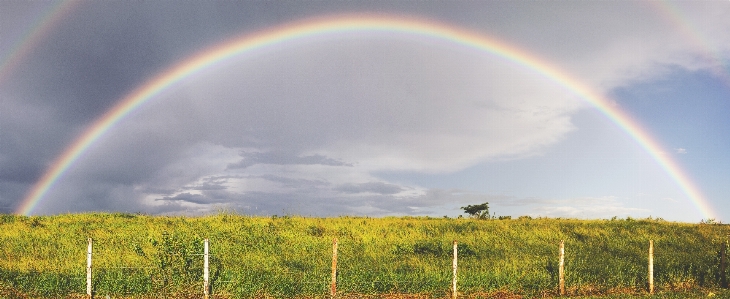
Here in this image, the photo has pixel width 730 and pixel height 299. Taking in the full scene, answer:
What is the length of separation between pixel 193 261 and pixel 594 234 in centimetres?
3257

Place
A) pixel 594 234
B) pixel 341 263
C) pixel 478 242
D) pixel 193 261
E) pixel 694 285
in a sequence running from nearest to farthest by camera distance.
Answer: pixel 193 261 → pixel 694 285 → pixel 341 263 → pixel 478 242 → pixel 594 234

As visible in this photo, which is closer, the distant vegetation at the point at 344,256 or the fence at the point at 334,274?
the fence at the point at 334,274

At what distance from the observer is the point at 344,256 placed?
3169cm

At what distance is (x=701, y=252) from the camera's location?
36.5 m

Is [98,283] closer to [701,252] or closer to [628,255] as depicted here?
[628,255]

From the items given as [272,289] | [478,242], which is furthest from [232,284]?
[478,242]

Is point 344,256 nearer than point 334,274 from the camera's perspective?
No

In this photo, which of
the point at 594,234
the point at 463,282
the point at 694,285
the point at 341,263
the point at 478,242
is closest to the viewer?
the point at 463,282

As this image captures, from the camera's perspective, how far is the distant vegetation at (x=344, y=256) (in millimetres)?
22125

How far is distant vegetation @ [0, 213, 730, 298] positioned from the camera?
22125 mm

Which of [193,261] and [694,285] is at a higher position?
[193,261]

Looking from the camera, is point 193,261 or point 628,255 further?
point 628,255

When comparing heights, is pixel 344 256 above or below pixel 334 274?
below

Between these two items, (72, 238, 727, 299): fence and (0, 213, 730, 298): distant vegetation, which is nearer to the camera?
(72, 238, 727, 299): fence
